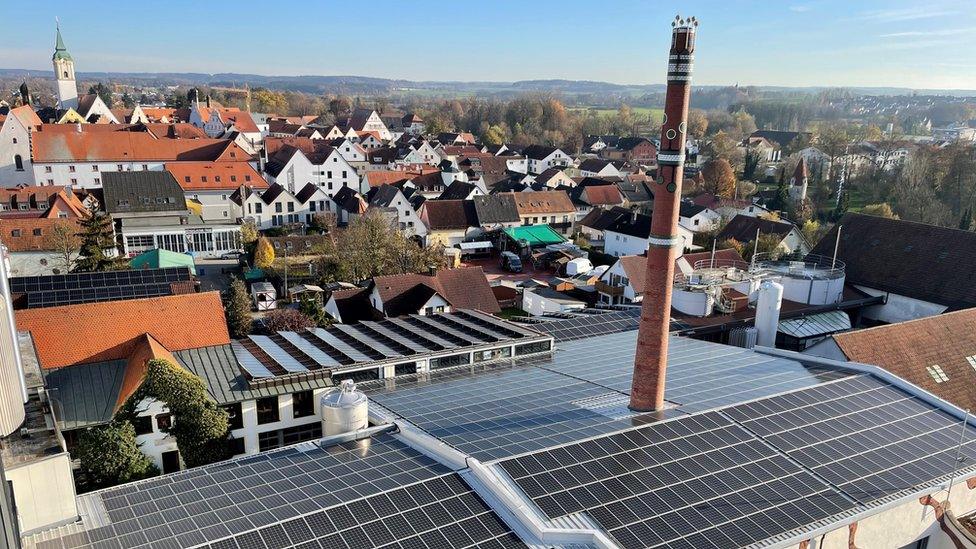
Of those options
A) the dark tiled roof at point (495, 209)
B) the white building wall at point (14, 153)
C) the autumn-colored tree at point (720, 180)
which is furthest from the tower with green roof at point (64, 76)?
the autumn-colored tree at point (720, 180)

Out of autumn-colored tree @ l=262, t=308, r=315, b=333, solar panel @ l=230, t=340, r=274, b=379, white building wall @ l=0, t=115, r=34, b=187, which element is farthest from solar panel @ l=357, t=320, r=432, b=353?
white building wall @ l=0, t=115, r=34, b=187

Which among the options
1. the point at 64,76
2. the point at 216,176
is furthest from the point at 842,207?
the point at 64,76

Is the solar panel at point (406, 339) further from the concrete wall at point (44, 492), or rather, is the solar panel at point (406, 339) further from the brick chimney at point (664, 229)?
the concrete wall at point (44, 492)

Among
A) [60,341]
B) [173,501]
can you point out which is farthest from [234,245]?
[173,501]

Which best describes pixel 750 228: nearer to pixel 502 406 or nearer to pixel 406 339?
pixel 406 339

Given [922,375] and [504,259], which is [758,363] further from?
[504,259]
